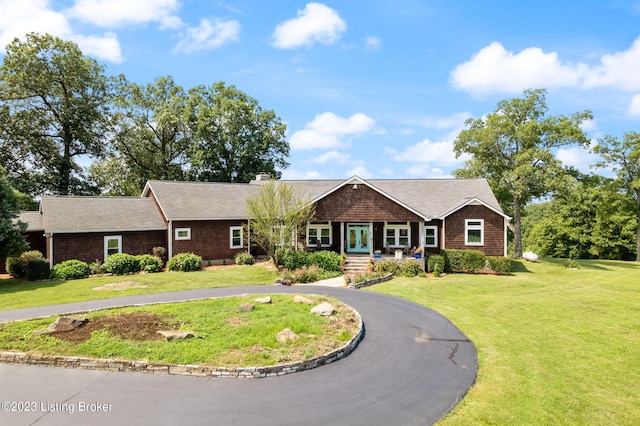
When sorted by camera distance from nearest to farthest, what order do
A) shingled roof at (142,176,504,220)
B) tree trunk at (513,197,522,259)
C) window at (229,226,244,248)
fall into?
shingled roof at (142,176,504,220) → window at (229,226,244,248) → tree trunk at (513,197,522,259)

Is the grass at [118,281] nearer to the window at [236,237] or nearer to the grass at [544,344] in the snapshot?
the window at [236,237]

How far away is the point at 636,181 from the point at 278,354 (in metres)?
34.9

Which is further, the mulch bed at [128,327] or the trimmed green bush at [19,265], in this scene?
the trimmed green bush at [19,265]

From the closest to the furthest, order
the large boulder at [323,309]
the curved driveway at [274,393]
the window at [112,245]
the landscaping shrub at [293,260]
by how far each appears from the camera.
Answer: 1. the curved driveway at [274,393]
2. the large boulder at [323,309]
3. the landscaping shrub at [293,260]
4. the window at [112,245]

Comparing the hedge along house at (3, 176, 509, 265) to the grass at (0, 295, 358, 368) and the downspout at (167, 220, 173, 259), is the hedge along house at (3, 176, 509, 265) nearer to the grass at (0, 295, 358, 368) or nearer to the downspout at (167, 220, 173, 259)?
the downspout at (167, 220, 173, 259)

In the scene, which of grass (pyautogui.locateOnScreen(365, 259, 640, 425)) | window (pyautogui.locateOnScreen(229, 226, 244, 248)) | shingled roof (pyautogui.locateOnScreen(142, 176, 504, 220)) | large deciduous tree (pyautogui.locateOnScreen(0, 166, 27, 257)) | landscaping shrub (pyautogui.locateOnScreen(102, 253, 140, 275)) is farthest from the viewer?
window (pyautogui.locateOnScreen(229, 226, 244, 248))

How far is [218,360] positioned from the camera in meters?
9.17

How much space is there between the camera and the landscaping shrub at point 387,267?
22.6 m

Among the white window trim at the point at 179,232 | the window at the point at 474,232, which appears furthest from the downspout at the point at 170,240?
the window at the point at 474,232

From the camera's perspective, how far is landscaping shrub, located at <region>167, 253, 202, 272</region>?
23.1 m

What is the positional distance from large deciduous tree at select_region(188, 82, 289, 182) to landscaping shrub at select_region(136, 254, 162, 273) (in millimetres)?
20983

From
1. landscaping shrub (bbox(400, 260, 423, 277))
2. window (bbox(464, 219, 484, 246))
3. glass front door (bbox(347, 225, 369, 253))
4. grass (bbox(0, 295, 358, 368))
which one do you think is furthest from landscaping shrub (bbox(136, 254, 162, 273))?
window (bbox(464, 219, 484, 246))

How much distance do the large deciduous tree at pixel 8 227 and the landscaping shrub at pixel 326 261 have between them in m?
16.9

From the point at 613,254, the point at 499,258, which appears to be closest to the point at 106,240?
the point at 499,258
